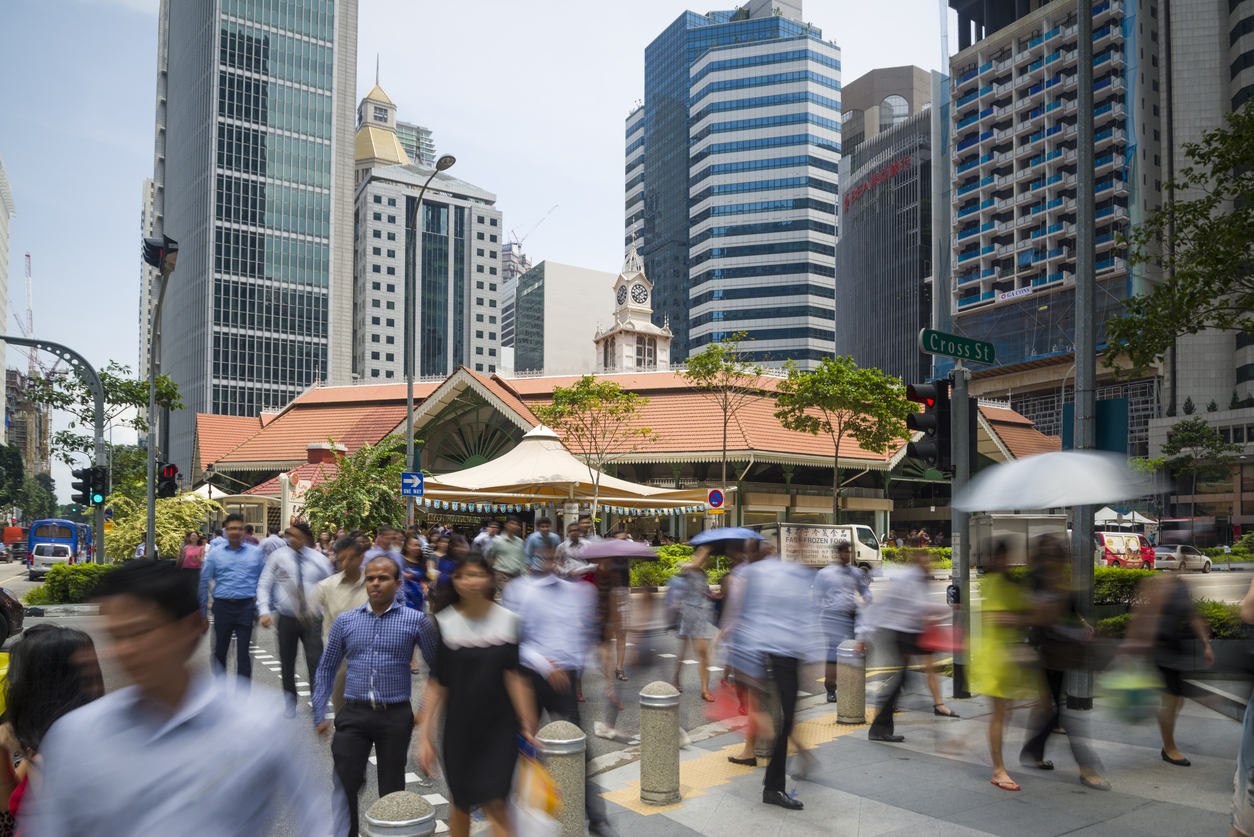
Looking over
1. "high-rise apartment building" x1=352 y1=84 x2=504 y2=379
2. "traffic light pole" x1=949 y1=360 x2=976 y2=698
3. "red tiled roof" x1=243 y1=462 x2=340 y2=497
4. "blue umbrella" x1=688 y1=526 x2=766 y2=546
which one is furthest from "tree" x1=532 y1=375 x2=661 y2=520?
"high-rise apartment building" x1=352 y1=84 x2=504 y2=379

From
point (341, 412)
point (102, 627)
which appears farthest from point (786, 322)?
point (102, 627)

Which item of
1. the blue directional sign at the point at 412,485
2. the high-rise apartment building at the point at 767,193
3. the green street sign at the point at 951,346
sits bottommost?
the blue directional sign at the point at 412,485

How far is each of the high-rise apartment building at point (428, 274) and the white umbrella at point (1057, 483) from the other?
110 metres

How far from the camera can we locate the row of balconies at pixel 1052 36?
69812mm

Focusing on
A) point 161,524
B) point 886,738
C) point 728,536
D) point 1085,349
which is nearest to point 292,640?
point 728,536

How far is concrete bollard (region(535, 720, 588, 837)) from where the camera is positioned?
203 inches

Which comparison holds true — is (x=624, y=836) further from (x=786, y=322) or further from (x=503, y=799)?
(x=786, y=322)

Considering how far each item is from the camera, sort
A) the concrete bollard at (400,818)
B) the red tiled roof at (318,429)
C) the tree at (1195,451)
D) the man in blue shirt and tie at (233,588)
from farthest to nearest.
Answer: the tree at (1195,451), the red tiled roof at (318,429), the man in blue shirt and tie at (233,588), the concrete bollard at (400,818)

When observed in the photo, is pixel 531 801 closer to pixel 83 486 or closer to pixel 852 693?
pixel 852 693

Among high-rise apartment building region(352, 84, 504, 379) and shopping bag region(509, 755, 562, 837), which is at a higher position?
high-rise apartment building region(352, 84, 504, 379)

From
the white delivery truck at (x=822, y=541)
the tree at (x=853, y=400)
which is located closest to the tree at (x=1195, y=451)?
the tree at (x=853, y=400)

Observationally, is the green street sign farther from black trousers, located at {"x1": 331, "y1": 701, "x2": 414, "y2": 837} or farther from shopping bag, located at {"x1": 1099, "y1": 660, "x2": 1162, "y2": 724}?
black trousers, located at {"x1": 331, "y1": 701, "x2": 414, "y2": 837}

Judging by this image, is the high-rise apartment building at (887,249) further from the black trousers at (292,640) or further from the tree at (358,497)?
the black trousers at (292,640)

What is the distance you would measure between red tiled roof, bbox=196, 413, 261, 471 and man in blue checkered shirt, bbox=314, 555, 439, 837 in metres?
45.2
